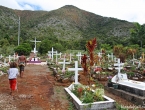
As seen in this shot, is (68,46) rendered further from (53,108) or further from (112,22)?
(53,108)

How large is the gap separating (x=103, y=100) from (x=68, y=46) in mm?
45194

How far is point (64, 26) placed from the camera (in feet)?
234

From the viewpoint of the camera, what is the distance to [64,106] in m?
7.08

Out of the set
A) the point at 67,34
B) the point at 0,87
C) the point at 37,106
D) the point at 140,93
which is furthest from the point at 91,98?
the point at 67,34

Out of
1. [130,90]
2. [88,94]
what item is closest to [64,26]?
[130,90]

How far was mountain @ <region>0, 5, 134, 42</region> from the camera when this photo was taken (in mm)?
62972

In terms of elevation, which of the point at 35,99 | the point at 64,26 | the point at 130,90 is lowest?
the point at 35,99

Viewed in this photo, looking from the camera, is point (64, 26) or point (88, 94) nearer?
point (88, 94)

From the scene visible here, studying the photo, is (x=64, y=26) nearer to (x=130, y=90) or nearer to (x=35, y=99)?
(x=130, y=90)

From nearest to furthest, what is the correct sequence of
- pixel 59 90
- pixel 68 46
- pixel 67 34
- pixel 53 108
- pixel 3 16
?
pixel 53 108 → pixel 59 90 → pixel 68 46 → pixel 67 34 → pixel 3 16

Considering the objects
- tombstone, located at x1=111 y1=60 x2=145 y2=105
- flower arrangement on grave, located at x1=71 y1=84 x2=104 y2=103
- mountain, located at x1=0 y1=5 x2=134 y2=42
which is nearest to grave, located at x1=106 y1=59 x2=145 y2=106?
tombstone, located at x1=111 y1=60 x2=145 y2=105

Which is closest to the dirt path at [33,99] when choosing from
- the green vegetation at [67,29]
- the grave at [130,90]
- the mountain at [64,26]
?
the grave at [130,90]

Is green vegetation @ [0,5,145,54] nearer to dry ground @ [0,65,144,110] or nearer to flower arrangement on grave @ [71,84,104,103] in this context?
dry ground @ [0,65,144,110]

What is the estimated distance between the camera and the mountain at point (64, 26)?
63.0m
